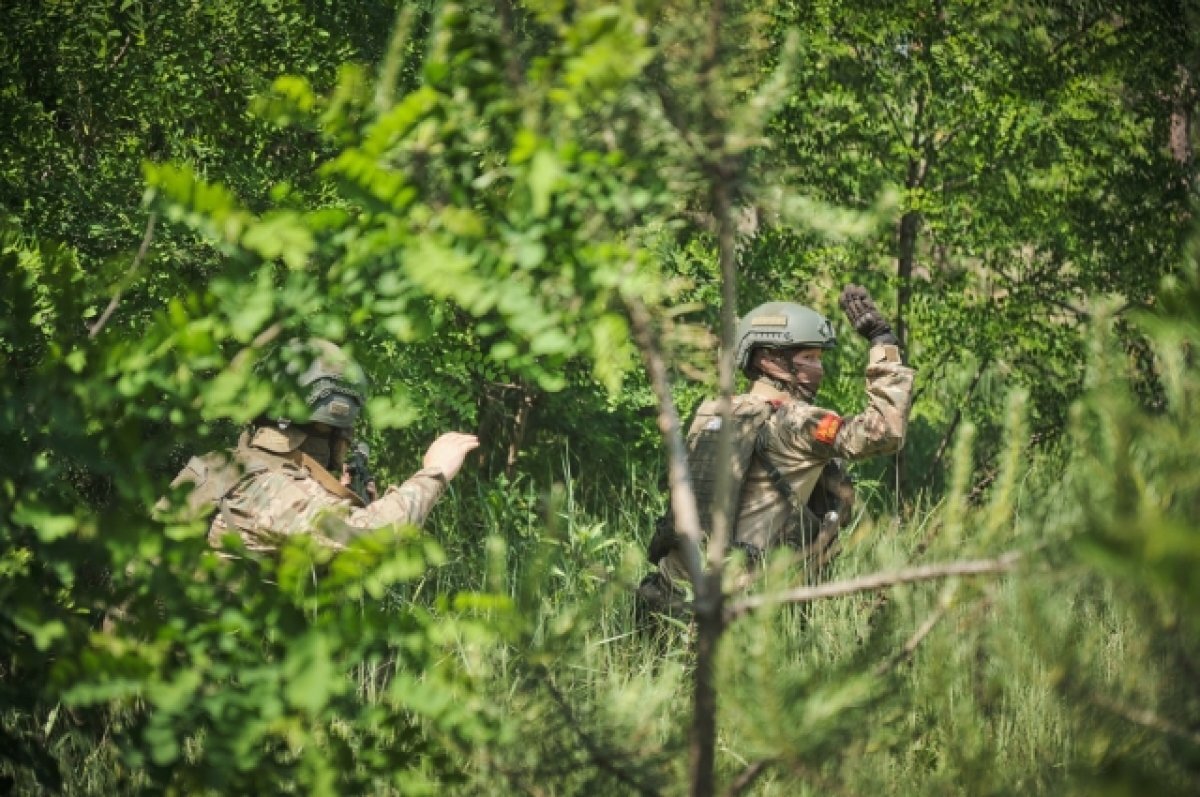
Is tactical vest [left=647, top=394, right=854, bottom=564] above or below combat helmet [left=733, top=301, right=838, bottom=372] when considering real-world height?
below

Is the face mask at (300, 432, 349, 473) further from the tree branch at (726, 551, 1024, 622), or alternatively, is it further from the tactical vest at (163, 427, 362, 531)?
the tree branch at (726, 551, 1024, 622)

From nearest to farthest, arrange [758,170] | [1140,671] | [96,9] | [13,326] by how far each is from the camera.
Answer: [1140,671] < [758,170] < [13,326] < [96,9]

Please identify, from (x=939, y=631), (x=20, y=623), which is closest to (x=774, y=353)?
(x=939, y=631)

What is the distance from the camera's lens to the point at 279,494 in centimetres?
362

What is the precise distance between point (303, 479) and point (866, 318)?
88.8 inches

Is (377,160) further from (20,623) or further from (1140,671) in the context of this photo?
(1140,671)

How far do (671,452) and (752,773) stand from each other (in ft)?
1.81

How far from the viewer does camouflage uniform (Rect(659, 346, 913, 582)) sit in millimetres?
4055

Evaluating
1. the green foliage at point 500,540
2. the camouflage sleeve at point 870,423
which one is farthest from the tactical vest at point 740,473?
the green foliage at point 500,540

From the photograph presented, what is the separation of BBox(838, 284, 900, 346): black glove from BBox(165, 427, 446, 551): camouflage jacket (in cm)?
182

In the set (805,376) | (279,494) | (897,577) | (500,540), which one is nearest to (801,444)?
(805,376)

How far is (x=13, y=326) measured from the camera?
204cm

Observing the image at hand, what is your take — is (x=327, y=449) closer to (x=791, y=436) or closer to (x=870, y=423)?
(x=791, y=436)

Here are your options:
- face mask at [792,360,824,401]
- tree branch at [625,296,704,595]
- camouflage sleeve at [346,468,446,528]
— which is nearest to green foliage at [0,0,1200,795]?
tree branch at [625,296,704,595]
